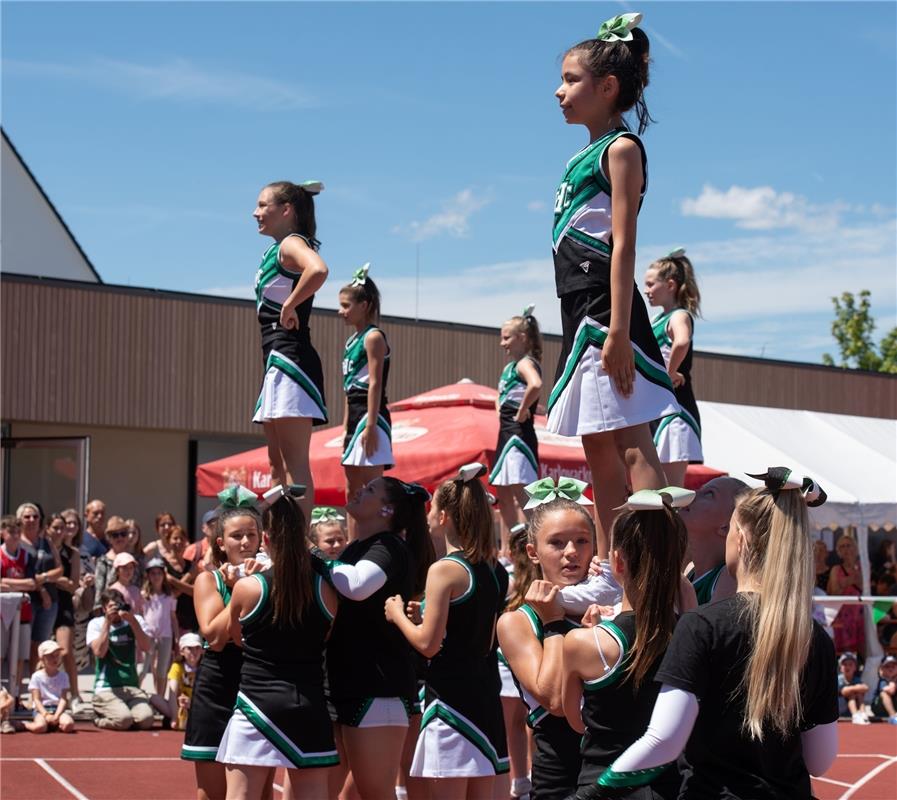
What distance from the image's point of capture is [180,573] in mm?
12836

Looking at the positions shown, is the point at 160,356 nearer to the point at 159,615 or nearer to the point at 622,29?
the point at 159,615

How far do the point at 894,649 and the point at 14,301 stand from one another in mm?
14140

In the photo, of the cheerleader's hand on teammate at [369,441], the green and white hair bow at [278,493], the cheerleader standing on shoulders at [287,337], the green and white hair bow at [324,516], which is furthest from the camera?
the cheerleader's hand on teammate at [369,441]

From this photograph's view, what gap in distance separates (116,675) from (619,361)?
7864 millimetres

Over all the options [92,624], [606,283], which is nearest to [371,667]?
[606,283]

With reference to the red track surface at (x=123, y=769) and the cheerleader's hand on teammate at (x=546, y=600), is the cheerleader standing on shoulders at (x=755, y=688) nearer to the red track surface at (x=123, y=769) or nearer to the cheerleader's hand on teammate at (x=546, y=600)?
the cheerleader's hand on teammate at (x=546, y=600)

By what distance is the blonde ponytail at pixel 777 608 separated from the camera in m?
3.03

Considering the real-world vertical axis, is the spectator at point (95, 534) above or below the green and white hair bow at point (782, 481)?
below

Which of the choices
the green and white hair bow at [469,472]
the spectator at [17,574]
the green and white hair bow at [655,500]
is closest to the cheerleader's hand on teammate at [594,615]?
the green and white hair bow at [655,500]

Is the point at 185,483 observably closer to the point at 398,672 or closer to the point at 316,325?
the point at 316,325

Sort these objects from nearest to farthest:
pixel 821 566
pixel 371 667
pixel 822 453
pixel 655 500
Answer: pixel 655 500, pixel 371 667, pixel 821 566, pixel 822 453

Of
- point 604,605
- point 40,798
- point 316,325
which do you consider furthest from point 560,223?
point 316,325

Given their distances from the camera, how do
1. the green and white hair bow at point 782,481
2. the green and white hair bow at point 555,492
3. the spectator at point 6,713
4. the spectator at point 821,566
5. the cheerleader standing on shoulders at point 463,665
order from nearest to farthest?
the green and white hair bow at point 782,481 → the green and white hair bow at point 555,492 → the cheerleader standing on shoulders at point 463,665 → the spectator at point 6,713 → the spectator at point 821,566

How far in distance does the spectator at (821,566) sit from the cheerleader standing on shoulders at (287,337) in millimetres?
8790
